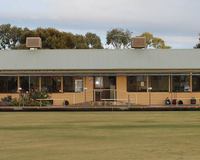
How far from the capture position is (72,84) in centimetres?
4675

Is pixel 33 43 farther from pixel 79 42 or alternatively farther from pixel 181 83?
pixel 79 42

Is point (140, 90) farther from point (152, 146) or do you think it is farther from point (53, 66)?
point (152, 146)

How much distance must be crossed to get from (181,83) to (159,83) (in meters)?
1.69

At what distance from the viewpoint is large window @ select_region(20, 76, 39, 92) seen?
46750 mm

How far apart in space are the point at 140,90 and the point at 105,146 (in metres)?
30.0

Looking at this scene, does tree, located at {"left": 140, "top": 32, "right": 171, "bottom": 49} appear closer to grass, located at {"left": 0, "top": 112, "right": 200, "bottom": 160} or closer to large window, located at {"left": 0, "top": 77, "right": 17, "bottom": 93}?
large window, located at {"left": 0, "top": 77, "right": 17, "bottom": 93}

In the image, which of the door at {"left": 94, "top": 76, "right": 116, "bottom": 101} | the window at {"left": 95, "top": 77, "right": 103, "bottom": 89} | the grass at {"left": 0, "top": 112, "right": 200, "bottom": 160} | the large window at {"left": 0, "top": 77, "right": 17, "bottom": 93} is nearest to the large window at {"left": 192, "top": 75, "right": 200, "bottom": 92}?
the door at {"left": 94, "top": 76, "right": 116, "bottom": 101}

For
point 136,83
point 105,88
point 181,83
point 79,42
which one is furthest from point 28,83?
point 79,42

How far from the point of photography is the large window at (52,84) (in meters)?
46.6

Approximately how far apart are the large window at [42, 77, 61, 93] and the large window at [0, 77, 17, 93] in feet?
7.59

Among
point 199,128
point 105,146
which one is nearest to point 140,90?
point 199,128

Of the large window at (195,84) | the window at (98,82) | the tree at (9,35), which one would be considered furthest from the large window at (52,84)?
the tree at (9,35)

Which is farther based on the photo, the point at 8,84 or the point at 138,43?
the point at 138,43

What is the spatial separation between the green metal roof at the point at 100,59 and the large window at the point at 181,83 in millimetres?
833
